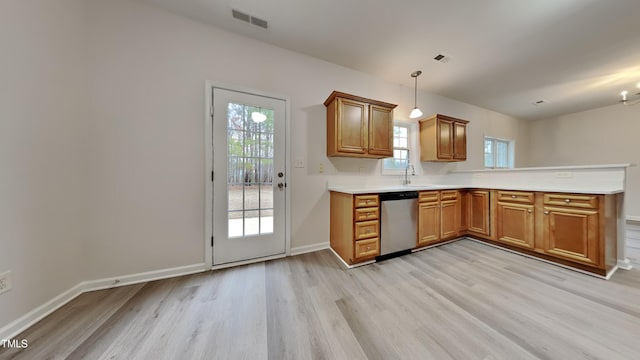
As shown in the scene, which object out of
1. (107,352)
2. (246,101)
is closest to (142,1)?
(246,101)

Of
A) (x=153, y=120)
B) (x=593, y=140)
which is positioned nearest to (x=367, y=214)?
(x=153, y=120)

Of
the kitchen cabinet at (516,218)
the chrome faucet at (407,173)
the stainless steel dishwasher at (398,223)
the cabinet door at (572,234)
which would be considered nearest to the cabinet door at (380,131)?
the stainless steel dishwasher at (398,223)

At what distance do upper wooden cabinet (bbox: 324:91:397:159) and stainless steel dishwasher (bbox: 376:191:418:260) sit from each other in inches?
26.9

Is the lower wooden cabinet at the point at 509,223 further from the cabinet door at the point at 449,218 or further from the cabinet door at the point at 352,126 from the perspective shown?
the cabinet door at the point at 352,126

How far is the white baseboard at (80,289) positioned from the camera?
4.06ft

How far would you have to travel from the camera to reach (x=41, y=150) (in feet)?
4.64

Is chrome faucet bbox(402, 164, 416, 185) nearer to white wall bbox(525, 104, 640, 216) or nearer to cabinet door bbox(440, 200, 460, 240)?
cabinet door bbox(440, 200, 460, 240)

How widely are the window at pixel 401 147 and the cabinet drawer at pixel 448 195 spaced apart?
777mm

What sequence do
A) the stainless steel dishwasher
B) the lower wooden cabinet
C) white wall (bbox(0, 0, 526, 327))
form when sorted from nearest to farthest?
white wall (bbox(0, 0, 526, 327)) → the lower wooden cabinet → the stainless steel dishwasher

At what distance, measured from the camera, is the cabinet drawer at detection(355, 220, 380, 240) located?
7.31 ft

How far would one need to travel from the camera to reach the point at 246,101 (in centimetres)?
230

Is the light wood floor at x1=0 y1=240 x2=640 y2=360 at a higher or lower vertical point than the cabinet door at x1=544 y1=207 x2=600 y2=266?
lower

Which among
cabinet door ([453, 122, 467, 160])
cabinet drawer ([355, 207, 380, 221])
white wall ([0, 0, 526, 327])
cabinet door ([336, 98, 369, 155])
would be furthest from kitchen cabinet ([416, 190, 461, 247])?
white wall ([0, 0, 526, 327])

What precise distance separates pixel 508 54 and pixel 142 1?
437cm
